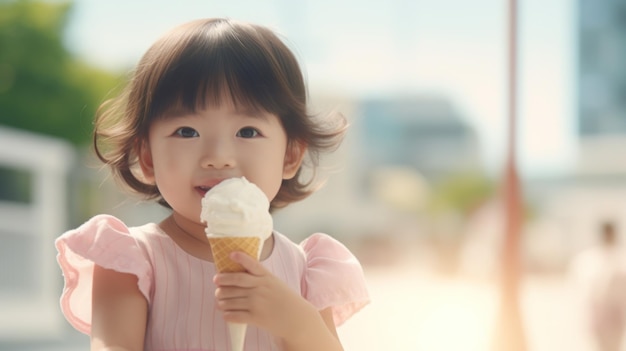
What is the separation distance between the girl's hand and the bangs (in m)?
0.20

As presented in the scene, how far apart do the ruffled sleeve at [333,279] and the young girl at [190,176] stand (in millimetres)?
39

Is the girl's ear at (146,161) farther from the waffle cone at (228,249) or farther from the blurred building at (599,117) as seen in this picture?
the blurred building at (599,117)

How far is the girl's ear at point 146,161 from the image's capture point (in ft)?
3.57

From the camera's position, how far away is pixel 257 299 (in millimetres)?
921

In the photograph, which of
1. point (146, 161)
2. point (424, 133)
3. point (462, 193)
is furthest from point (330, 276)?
point (424, 133)

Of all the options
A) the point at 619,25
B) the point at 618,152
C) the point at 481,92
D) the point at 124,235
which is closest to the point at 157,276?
the point at 124,235

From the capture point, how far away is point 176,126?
39.9 inches

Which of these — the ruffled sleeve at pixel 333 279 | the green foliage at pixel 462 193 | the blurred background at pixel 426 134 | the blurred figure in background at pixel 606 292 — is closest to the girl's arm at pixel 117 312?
the ruffled sleeve at pixel 333 279

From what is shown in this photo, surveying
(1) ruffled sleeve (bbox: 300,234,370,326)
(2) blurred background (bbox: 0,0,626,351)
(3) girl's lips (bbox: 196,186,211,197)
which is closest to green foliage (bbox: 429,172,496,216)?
(2) blurred background (bbox: 0,0,626,351)

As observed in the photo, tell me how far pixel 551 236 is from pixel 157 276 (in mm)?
32624

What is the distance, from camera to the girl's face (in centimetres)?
100

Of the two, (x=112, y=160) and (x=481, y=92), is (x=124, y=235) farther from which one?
(x=481, y=92)

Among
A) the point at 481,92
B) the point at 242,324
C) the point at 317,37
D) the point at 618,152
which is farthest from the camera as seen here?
the point at 481,92

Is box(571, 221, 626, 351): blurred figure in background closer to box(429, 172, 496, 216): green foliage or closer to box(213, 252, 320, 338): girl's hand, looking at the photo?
box(213, 252, 320, 338): girl's hand
